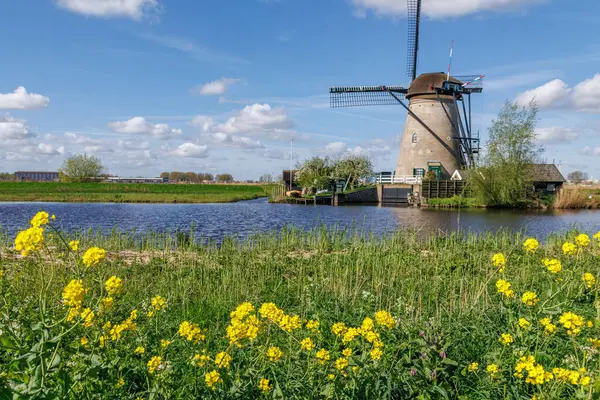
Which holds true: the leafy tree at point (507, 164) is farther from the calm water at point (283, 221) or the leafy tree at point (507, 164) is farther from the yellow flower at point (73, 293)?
the yellow flower at point (73, 293)

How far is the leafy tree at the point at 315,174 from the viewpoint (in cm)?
4640

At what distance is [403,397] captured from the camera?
9.57 ft

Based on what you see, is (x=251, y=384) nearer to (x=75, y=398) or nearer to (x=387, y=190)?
(x=75, y=398)

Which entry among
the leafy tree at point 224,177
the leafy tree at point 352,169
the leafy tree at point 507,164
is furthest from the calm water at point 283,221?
the leafy tree at point 224,177

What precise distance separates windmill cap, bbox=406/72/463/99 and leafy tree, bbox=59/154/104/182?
207 feet

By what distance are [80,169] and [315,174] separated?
52.7 metres

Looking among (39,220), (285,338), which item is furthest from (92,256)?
(285,338)

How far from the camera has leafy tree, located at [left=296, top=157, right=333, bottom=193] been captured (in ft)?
152

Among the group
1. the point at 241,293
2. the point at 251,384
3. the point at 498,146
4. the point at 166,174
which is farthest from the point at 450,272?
the point at 166,174

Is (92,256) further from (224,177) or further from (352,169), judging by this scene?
(224,177)

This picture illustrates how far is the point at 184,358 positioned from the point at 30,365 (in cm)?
129

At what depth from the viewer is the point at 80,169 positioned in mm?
82000

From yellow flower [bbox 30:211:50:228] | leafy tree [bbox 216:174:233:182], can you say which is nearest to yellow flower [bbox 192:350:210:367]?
yellow flower [bbox 30:211:50:228]

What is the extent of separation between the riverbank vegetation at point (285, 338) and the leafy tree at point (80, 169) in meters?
80.9
